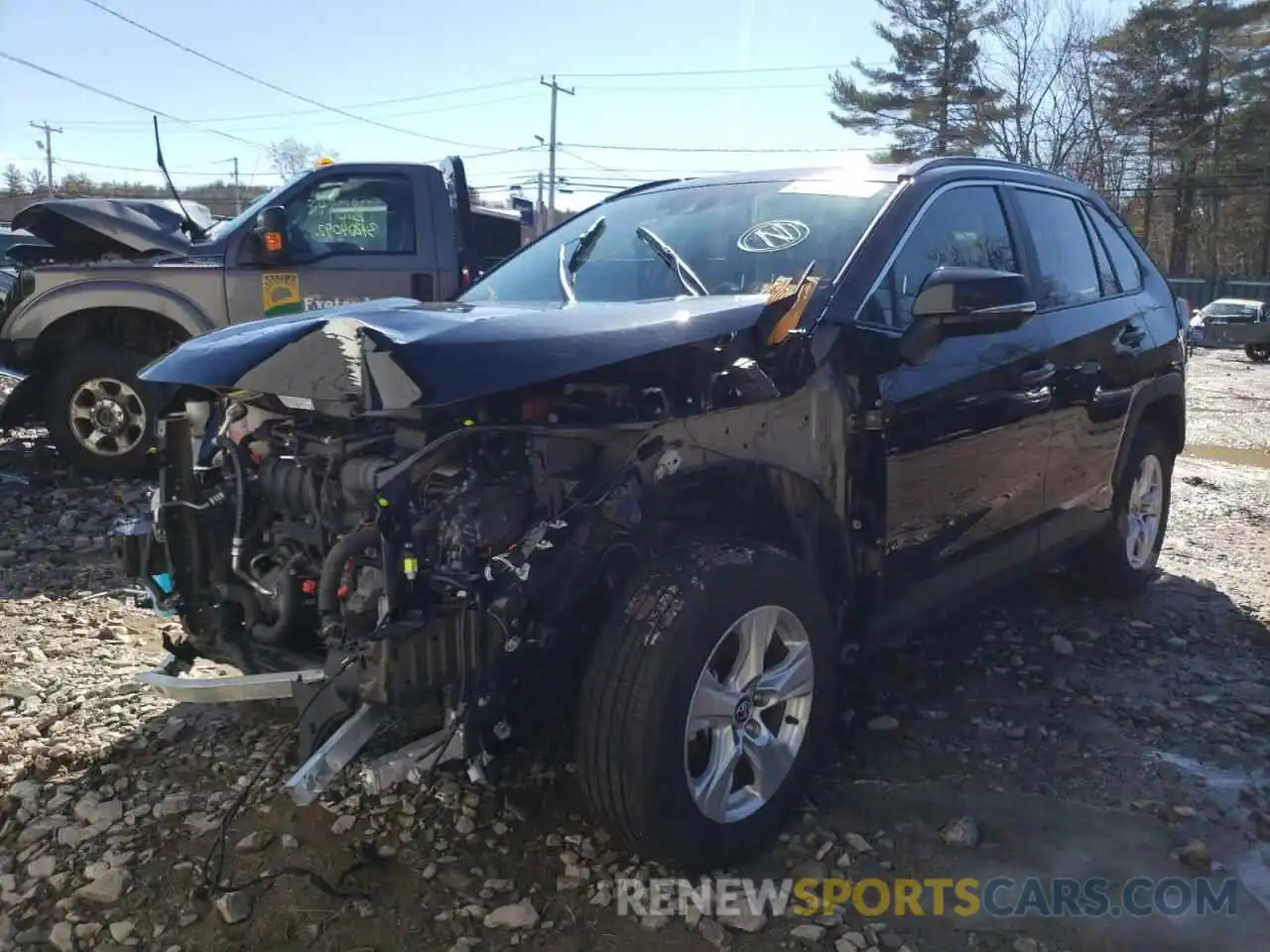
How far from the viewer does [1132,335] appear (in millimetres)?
4645

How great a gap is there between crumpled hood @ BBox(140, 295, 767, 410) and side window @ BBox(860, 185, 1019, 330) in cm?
53

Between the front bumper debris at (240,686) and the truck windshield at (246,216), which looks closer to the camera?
the front bumper debris at (240,686)

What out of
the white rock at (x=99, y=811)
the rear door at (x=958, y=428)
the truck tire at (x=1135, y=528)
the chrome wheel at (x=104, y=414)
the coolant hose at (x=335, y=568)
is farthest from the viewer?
the chrome wheel at (x=104, y=414)

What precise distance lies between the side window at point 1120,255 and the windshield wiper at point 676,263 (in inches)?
84.4

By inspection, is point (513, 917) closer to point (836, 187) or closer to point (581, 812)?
point (581, 812)

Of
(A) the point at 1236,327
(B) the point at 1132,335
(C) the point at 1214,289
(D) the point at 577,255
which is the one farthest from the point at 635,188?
(C) the point at 1214,289

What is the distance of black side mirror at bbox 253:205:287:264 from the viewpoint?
22.0ft

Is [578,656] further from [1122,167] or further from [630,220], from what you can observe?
[1122,167]

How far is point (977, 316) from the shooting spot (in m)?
3.28

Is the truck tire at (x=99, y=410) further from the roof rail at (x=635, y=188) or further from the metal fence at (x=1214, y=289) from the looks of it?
the metal fence at (x=1214, y=289)

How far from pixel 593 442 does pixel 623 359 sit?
0.26 metres

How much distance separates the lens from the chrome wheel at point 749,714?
2656mm

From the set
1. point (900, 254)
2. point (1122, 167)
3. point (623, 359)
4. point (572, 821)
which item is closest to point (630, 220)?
point (900, 254)

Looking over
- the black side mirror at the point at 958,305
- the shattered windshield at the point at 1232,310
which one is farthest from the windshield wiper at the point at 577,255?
the shattered windshield at the point at 1232,310
